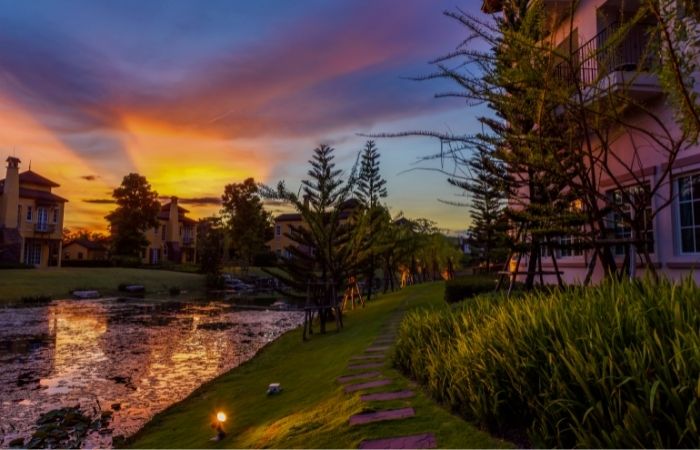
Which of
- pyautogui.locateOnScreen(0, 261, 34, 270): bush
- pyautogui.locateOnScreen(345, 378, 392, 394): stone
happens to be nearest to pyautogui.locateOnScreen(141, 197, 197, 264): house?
pyautogui.locateOnScreen(0, 261, 34, 270): bush

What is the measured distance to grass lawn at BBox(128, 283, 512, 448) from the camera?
350 cm

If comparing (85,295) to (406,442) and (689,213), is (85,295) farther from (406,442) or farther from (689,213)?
(689,213)

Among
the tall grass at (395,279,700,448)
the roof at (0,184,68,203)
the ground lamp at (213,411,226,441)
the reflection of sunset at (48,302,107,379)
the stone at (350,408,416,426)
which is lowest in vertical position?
the reflection of sunset at (48,302,107,379)

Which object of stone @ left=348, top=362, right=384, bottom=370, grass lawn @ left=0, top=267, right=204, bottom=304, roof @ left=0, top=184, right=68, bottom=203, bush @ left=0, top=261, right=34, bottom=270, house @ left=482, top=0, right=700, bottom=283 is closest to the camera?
stone @ left=348, top=362, right=384, bottom=370

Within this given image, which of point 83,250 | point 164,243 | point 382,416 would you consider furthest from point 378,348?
point 83,250

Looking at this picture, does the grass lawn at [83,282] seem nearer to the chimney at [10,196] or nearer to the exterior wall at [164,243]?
the chimney at [10,196]

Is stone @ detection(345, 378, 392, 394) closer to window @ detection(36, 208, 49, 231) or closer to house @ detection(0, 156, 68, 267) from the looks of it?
house @ detection(0, 156, 68, 267)

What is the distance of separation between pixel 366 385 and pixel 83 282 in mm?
33521

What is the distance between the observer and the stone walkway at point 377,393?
3.25 metres

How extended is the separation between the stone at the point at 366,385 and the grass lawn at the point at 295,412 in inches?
4.1

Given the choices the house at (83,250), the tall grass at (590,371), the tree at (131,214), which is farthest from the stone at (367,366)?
the house at (83,250)

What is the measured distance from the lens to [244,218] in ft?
170

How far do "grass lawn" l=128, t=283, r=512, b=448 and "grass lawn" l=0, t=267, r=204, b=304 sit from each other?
23.6 m

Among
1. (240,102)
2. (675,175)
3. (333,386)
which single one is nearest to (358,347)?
(333,386)
